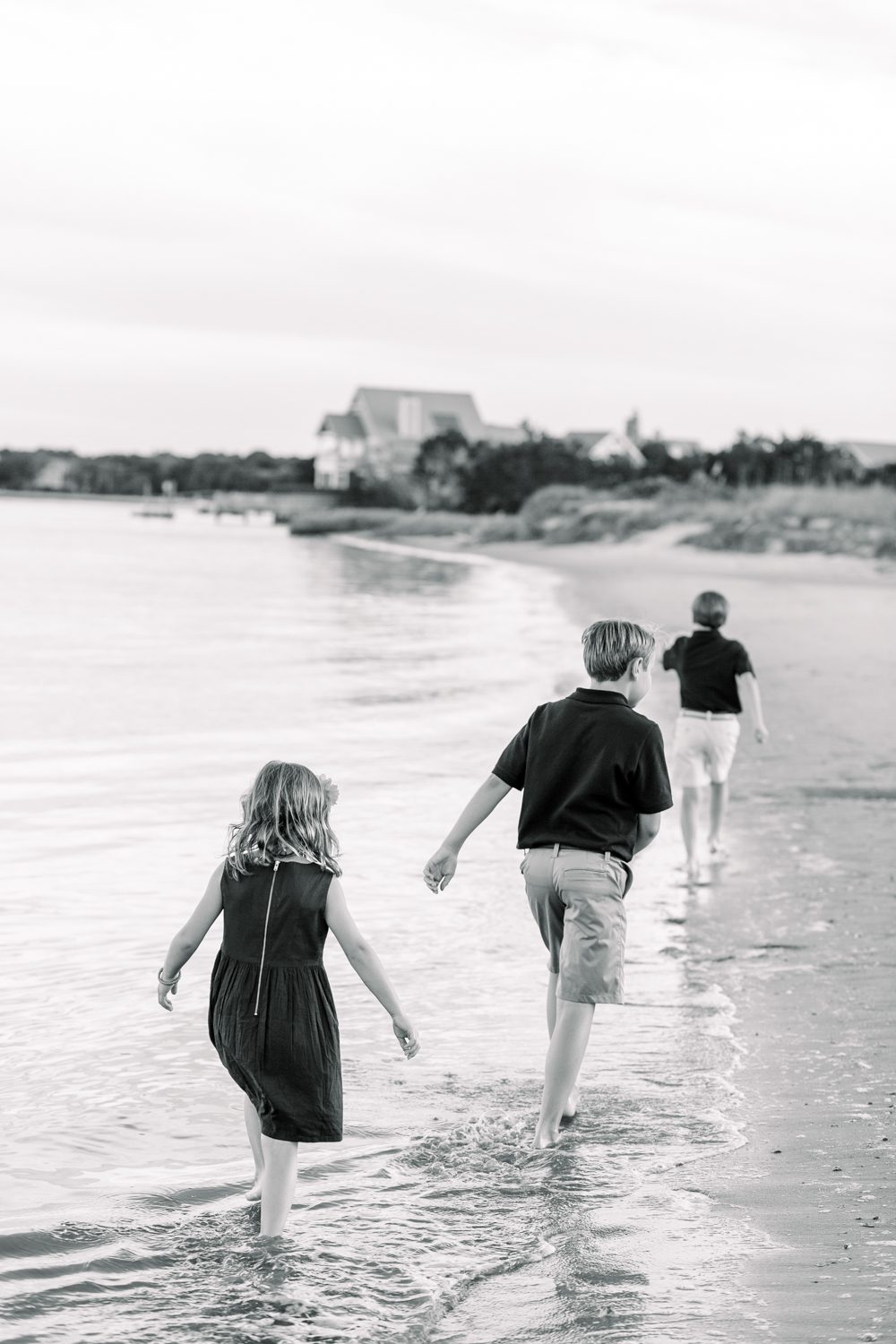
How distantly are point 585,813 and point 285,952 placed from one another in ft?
3.53

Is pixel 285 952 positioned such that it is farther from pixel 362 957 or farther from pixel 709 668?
pixel 709 668

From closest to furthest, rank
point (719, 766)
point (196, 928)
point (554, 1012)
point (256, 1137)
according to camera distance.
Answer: point (196, 928) < point (256, 1137) < point (554, 1012) < point (719, 766)

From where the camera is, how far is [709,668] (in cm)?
820

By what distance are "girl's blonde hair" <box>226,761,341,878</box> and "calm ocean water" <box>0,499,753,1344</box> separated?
3.50ft

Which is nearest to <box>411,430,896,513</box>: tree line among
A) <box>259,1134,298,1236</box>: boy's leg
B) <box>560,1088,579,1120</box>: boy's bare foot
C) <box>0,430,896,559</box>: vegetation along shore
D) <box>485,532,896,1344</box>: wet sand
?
<box>0,430,896,559</box>: vegetation along shore

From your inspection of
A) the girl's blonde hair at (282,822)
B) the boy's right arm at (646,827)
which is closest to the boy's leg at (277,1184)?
the girl's blonde hair at (282,822)

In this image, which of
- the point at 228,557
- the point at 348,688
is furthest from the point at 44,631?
the point at 228,557

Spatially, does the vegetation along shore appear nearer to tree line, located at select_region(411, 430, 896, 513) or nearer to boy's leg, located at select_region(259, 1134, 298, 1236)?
tree line, located at select_region(411, 430, 896, 513)

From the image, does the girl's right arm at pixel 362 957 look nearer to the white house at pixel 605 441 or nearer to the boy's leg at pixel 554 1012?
the boy's leg at pixel 554 1012

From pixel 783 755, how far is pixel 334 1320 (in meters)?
8.83

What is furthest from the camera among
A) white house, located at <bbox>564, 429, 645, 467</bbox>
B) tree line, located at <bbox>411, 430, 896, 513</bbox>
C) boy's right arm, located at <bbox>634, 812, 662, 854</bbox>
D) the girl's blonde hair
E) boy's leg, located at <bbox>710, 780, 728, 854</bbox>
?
white house, located at <bbox>564, 429, 645, 467</bbox>

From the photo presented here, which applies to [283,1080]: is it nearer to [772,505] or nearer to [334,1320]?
[334,1320]

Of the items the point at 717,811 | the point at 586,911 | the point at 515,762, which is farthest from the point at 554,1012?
the point at 717,811

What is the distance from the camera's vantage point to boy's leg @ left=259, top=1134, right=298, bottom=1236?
387cm
